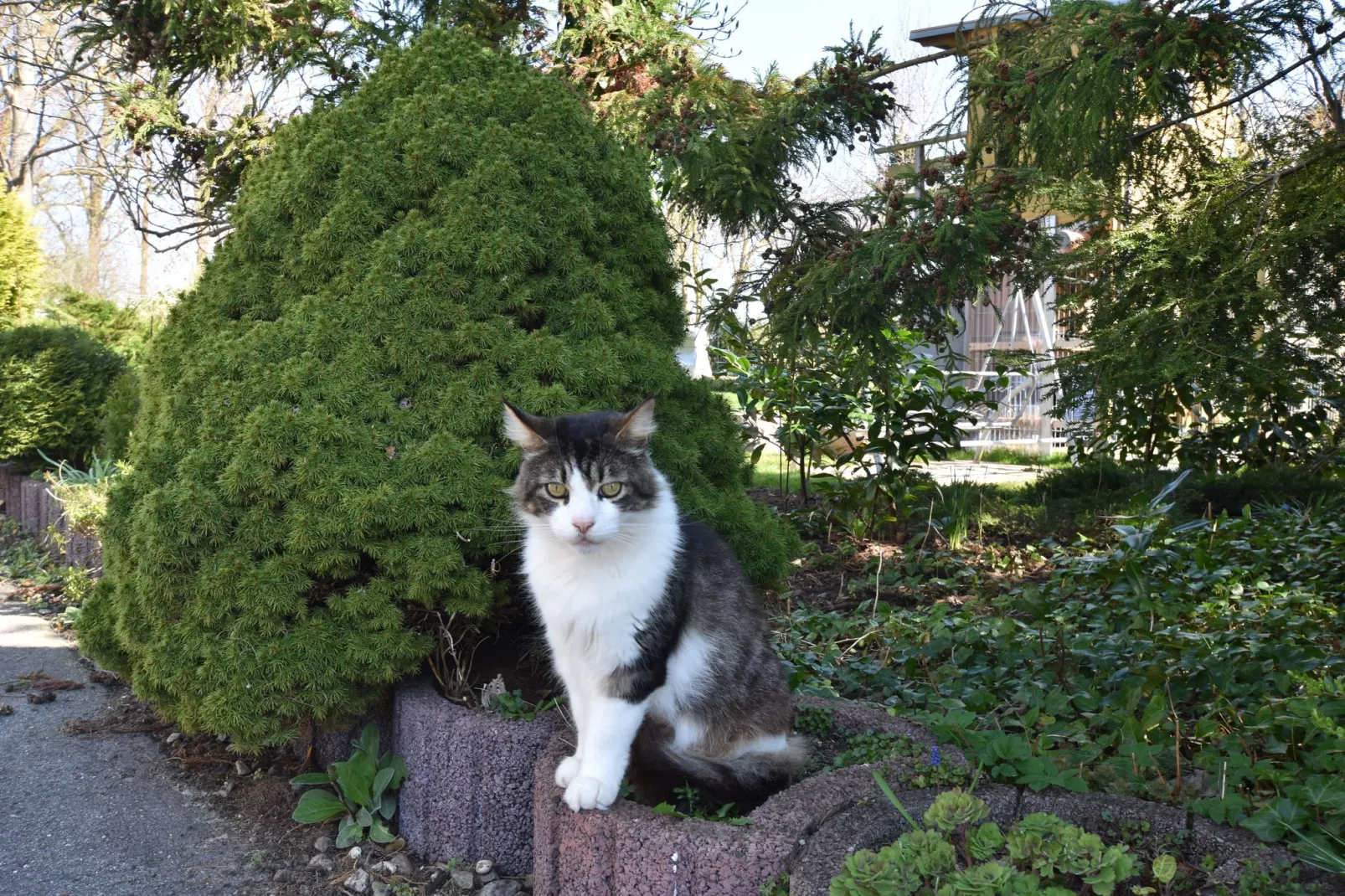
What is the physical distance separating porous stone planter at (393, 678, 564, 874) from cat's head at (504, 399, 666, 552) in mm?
627

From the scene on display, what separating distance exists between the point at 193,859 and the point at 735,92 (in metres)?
4.65

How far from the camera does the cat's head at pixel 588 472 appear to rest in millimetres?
2477

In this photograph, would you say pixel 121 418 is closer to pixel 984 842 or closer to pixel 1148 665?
pixel 1148 665

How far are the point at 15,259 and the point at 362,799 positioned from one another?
894 centimetres

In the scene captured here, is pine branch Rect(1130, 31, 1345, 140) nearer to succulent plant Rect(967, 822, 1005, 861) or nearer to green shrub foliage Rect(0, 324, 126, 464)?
succulent plant Rect(967, 822, 1005, 861)

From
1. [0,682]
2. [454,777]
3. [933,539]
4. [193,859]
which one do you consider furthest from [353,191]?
[933,539]

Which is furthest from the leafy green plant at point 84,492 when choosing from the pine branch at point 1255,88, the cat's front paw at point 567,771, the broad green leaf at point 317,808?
the pine branch at point 1255,88

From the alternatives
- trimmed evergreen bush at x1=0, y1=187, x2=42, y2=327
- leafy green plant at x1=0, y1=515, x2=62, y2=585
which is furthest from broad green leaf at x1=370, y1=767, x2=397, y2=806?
trimmed evergreen bush at x1=0, y1=187, x2=42, y2=327

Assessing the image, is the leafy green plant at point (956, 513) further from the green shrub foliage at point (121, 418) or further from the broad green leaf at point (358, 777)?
the green shrub foliage at point (121, 418)

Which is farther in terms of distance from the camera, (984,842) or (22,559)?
(22,559)

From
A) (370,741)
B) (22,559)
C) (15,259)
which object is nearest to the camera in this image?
(370,741)

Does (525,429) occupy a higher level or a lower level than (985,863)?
higher

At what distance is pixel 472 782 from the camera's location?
2.87 meters

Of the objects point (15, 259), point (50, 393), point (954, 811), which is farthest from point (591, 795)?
point (15, 259)
